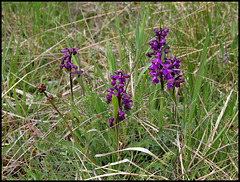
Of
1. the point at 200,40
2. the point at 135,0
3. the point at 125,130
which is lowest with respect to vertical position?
the point at 125,130

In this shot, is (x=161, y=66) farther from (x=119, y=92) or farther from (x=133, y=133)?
(x=133, y=133)

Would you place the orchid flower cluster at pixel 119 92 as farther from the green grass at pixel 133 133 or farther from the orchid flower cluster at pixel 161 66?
the orchid flower cluster at pixel 161 66

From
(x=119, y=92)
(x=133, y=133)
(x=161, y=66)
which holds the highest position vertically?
(x=161, y=66)

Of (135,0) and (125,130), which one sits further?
(135,0)

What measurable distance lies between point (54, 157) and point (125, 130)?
57 cm

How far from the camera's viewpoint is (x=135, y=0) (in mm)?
4598

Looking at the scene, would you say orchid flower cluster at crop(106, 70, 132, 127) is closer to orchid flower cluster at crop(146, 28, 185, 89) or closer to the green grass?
the green grass

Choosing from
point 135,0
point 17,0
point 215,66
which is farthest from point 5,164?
point 135,0

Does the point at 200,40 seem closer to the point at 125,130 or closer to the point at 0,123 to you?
the point at 125,130

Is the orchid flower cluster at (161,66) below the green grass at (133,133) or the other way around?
the other way around

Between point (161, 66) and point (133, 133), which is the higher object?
point (161, 66)

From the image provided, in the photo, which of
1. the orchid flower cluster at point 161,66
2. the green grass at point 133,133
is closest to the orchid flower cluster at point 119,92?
the green grass at point 133,133

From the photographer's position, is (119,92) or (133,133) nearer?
(119,92)

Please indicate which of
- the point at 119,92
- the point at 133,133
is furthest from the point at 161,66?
the point at 133,133
